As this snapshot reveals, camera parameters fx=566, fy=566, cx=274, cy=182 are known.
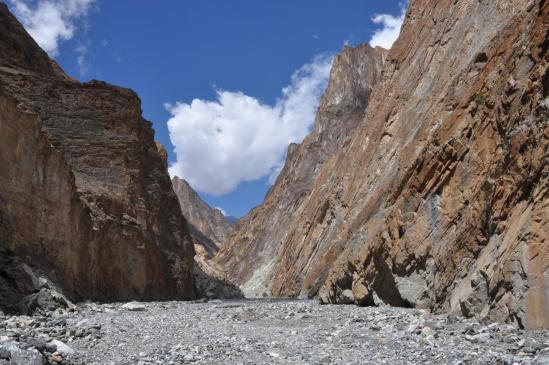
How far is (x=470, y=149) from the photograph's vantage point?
49.1 ft

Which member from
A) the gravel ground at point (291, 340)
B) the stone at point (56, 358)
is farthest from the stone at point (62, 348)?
the stone at point (56, 358)

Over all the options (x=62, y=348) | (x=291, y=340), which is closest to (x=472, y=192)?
(x=291, y=340)

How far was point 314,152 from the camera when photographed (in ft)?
299

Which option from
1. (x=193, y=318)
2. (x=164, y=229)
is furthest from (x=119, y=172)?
(x=193, y=318)

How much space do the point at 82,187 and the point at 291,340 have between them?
21083 mm

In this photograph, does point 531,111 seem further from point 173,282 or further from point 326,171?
point 326,171

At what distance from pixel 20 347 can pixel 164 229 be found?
1249 inches

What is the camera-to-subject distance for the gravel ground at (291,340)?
8953 millimetres

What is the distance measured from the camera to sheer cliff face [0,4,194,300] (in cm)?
2094

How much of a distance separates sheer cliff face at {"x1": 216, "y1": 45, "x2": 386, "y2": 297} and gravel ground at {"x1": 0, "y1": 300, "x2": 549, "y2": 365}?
70.1 meters

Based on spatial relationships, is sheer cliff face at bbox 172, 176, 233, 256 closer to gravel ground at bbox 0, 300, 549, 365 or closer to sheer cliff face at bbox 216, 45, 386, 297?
sheer cliff face at bbox 216, 45, 386, 297

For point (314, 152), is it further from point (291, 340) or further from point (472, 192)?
point (291, 340)

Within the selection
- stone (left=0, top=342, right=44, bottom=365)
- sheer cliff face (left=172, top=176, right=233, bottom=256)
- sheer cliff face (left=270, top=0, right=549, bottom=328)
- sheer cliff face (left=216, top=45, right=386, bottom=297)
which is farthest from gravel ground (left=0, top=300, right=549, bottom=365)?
sheer cliff face (left=172, top=176, right=233, bottom=256)

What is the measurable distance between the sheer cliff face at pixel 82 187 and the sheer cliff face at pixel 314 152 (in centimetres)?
4421
